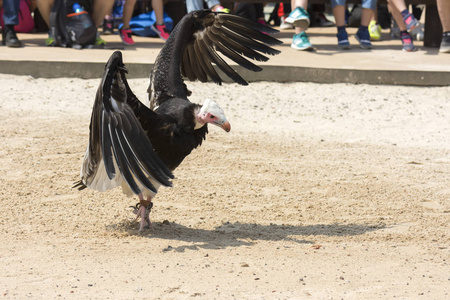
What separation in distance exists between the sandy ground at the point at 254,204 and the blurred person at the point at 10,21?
3.19ft

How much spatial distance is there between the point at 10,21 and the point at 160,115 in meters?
5.24

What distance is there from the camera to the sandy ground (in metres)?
3.48

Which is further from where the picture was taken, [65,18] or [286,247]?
[65,18]

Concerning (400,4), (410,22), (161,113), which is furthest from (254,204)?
(400,4)

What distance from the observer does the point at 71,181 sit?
545cm

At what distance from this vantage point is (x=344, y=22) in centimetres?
927

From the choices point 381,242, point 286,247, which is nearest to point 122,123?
point 286,247

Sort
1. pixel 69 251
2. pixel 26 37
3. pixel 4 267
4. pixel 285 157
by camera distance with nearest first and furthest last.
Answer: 1. pixel 4 267
2. pixel 69 251
3. pixel 285 157
4. pixel 26 37

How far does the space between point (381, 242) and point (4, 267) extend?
218 cm

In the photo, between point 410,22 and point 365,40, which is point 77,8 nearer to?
point 365,40

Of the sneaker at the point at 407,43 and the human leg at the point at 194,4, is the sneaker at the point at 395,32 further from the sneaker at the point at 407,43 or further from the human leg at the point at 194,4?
the human leg at the point at 194,4

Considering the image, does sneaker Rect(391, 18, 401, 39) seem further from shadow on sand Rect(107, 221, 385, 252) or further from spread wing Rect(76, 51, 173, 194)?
spread wing Rect(76, 51, 173, 194)

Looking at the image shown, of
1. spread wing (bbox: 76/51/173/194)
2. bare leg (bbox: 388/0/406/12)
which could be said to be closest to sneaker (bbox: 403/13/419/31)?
bare leg (bbox: 388/0/406/12)

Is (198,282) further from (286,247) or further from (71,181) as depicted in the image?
(71,181)
